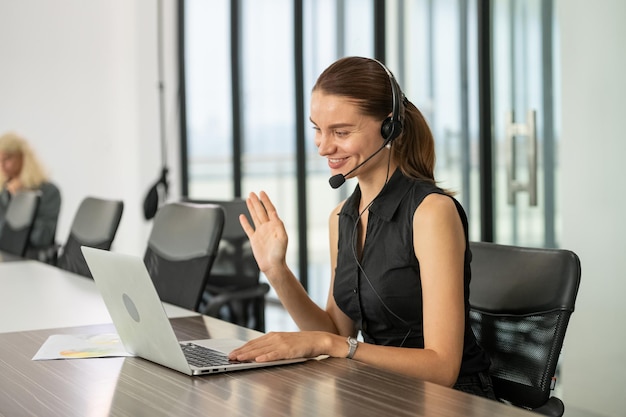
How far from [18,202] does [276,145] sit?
1709 mm

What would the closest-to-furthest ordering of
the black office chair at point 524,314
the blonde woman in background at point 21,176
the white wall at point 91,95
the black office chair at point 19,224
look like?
the black office chair at point 524,314 < the black office chair at point 19,224 < the blonde woman in background at point 21,176 < the white wall at point 91,95

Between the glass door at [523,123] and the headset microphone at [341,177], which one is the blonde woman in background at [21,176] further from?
the headset microphone at [341,177]

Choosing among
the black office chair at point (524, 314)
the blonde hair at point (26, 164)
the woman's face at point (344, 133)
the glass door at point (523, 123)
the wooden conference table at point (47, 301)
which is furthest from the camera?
the blonde hair at point (26, 164)

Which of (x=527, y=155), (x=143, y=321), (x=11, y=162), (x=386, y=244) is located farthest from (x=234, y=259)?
(x=11, y=162)

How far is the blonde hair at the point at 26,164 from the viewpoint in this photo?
6031 mm

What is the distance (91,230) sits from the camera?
366 centimetres

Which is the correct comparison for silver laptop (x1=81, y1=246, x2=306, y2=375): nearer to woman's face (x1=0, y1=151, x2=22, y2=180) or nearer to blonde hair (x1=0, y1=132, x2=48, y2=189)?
blonde hair (x1=0, y1=132, x2=48, y2=189)

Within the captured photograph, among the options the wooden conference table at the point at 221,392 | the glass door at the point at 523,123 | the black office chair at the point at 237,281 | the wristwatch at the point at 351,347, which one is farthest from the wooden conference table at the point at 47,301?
the glass door at the point at 523,123

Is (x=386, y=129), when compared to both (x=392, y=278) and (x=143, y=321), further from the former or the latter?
(x=143, y=321)

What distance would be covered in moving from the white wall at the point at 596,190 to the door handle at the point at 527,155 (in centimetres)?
22

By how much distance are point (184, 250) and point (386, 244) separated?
100cm

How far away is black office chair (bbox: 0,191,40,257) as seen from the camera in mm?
4637

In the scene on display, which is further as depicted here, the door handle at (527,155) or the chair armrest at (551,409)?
the door handle at (527,155)

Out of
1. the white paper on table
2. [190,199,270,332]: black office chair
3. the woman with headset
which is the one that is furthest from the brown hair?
[190,199,270,332]: black office chair
